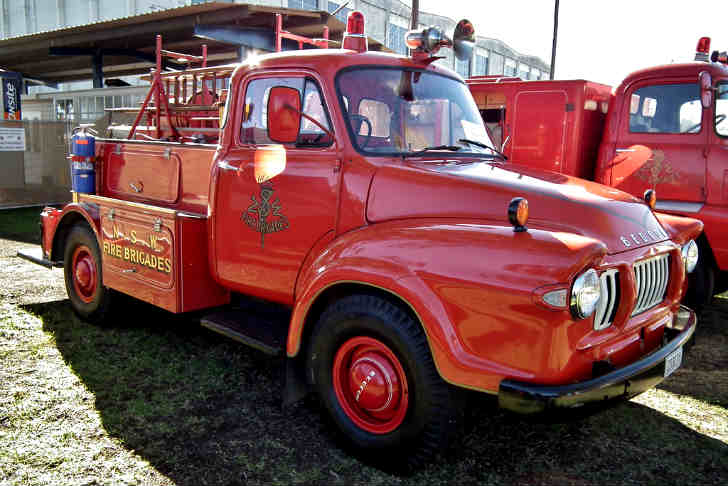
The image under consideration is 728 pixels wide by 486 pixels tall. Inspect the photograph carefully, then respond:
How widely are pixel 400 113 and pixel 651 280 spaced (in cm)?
156

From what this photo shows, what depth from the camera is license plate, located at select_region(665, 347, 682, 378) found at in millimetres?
2771

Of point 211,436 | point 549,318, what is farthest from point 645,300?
point 211,436

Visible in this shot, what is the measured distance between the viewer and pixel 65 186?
41.8 feet

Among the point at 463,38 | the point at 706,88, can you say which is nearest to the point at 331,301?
the point at 463,38

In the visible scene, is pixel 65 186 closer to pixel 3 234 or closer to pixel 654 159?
pixel 3 234

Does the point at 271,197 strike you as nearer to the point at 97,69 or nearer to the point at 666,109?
the point at 666,109

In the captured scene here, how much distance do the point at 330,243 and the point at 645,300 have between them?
5.29 feet

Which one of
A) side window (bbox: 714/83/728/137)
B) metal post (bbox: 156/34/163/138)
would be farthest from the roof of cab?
side window (bbox: 714/83/728/137)

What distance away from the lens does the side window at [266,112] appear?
3291 mm

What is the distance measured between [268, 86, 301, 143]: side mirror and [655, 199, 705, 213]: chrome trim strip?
12.3 ft

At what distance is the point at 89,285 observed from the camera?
4.96m

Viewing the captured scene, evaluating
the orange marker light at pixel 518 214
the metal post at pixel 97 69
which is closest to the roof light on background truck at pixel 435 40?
the orange marker light at pixel 518 214

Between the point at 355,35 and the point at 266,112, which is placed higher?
the point at 355,35

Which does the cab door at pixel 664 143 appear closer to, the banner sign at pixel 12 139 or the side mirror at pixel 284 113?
the side mirror at pixel 284 113
